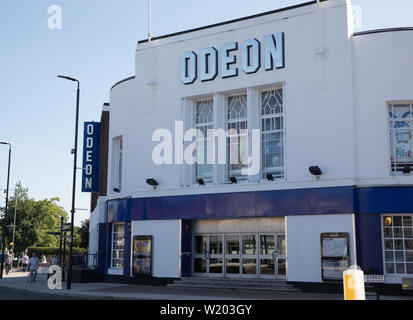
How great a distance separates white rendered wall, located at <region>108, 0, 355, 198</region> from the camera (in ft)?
71.6

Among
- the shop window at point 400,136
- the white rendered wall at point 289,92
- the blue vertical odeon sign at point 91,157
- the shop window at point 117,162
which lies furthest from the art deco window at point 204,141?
the shop window at point 400,136

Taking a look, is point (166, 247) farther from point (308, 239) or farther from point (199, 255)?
point (308, 239)

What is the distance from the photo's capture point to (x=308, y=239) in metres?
21.8

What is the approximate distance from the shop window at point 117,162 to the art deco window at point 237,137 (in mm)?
7321

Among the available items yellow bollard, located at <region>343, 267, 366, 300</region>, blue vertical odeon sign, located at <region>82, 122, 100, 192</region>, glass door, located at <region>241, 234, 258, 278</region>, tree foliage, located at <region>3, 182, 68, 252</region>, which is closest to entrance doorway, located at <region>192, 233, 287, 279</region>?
glass door, located at <region>241, 234, 258, 278</region>

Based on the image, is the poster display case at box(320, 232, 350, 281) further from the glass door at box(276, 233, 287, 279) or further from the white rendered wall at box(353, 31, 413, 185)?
the white rendered wall at box(353, 31, 413, 185)

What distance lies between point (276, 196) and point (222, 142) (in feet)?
12.6

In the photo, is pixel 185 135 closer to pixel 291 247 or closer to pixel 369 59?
pixel 291 247

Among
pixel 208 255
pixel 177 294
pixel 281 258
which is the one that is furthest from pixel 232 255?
pixel 177 294

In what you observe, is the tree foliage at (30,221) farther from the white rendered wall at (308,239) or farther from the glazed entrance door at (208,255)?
the white rendered wall at (308,239)

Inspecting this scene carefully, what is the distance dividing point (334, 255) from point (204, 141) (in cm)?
824

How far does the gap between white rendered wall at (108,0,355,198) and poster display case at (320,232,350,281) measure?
2.18 metres
